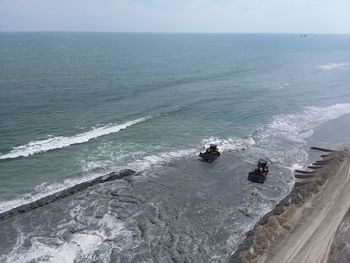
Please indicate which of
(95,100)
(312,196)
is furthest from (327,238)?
(95,100)

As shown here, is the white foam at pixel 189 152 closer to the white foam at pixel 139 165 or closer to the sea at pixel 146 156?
the white foam at pixel 139 165

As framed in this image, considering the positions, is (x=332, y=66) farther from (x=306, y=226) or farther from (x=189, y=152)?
(x=306, y=226)

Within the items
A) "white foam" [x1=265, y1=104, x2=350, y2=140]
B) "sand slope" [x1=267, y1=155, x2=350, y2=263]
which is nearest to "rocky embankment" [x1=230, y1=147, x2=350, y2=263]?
"sand slope" [x1=267, y1=155, x2=350, y2=263]

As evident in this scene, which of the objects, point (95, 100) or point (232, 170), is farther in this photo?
point (95, 100)

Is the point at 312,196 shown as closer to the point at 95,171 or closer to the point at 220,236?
the point at 220,236

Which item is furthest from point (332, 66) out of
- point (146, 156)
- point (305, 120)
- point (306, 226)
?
point (306, 226)

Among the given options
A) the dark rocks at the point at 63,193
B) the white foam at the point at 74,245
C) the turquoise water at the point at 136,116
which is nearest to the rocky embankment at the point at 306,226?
the turquoise water at the point at 136,116
